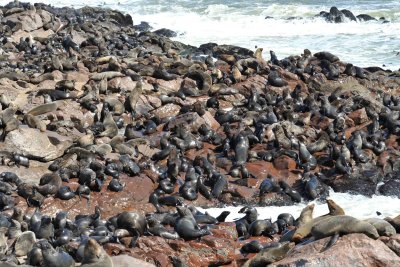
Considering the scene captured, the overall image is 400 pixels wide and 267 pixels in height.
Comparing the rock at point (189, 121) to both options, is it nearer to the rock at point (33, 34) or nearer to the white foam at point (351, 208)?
the white foam at point (351, 208)

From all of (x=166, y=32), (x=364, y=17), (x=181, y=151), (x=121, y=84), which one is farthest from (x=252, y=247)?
(x=364, y=17)

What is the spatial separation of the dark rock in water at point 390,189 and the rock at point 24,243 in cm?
850

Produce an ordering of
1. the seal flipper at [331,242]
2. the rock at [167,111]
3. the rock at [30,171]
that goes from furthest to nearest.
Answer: the rock at [167,111] < the rock at [30,171] < the seal flipper at [331,242]

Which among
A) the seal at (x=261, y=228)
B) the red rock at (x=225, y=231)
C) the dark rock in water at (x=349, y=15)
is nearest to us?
the red rock at (x=225, y=231)

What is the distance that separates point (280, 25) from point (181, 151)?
87.1ft

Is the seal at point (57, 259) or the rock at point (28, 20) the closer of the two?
the seal at point (57, 259)

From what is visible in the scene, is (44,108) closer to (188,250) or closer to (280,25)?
(188,250)

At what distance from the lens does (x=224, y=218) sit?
13.3 meters

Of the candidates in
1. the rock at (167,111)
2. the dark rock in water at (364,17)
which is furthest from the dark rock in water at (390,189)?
the dark rock in water at (364,17)

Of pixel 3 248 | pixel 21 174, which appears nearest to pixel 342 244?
pixel 3 248

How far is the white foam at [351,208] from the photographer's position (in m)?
14.3

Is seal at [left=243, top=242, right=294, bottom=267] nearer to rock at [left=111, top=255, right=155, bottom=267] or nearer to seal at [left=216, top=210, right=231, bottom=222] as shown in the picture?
rock at [left=111, top=255, right=155, bottom=267]

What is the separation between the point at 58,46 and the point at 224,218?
652 inches

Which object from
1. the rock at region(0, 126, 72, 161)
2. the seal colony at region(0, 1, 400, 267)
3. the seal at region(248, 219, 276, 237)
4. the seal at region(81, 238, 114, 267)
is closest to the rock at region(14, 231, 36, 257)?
the seal colony at region(0, 1, 400, 267)
